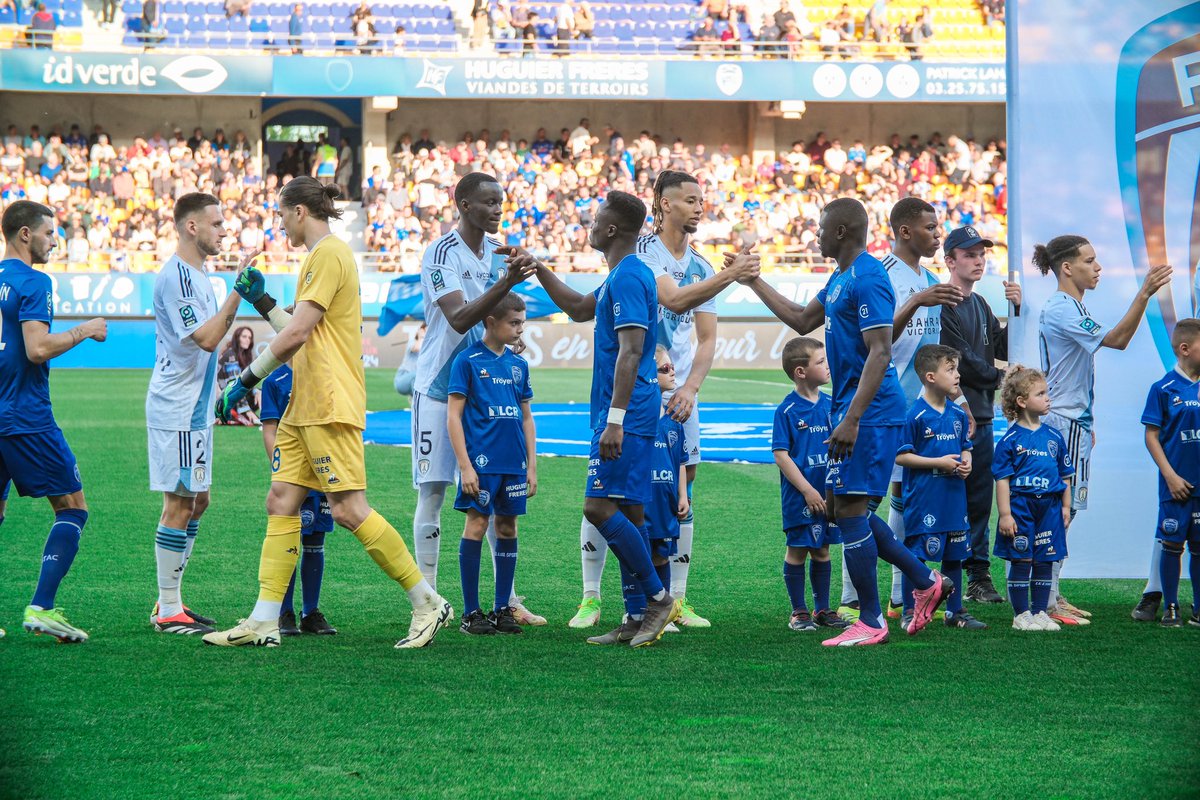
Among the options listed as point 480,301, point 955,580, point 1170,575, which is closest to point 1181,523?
point 1170,575

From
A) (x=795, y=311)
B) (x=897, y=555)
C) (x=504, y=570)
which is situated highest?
(x=795, y=311)

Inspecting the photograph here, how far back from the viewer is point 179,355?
6.44 m

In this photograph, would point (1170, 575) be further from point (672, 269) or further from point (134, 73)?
point (134, 73)

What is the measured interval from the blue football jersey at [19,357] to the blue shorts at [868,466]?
1030 mm

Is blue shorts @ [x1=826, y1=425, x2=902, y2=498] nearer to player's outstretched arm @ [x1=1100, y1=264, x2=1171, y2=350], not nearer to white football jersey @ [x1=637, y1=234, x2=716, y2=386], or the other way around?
white football jersey @ [x1=637, y1=234, x2=716, y2=386]

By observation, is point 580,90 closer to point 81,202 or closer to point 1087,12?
point 81,202

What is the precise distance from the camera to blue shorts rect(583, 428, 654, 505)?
19.8 feet

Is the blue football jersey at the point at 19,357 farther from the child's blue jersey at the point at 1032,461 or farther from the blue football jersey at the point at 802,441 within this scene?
the child's blue jersey at the point at 1032,461

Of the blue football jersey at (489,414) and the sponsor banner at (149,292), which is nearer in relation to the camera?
Result: the blue football jersey at (489,414)

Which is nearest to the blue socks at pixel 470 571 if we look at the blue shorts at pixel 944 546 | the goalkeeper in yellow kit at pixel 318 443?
the goalkeeper in yellow kit at pixel 318 443

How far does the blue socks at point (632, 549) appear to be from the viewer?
6.06 meters

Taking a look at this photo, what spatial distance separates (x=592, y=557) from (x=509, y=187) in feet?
91.8

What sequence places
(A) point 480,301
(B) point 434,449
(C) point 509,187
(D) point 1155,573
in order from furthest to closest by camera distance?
(C) point 509,187 → (D) point 1155,573 → (B) point 434,449 → (A) point 480,301

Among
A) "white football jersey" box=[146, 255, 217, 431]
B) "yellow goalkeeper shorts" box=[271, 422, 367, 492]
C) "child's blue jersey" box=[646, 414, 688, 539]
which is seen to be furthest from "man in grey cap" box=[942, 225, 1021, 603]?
"white football jersey" box=[146, 255, 217, 431]
